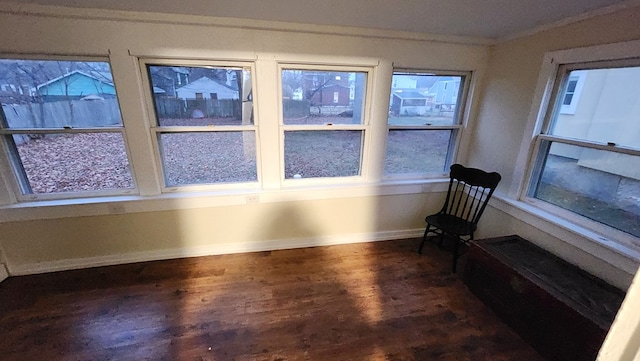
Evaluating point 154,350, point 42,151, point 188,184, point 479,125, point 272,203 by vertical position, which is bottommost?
point 154,350

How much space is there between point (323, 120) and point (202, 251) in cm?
171

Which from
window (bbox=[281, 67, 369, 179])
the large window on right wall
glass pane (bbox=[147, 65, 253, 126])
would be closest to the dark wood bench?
the large window on right wall

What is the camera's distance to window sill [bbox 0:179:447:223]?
2178mm

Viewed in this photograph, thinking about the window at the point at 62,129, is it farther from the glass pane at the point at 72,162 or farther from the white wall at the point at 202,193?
the white wall at the point at 202,193

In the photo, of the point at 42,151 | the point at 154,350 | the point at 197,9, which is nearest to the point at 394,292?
the point at 154,350

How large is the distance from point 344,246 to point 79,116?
2572 millimetres

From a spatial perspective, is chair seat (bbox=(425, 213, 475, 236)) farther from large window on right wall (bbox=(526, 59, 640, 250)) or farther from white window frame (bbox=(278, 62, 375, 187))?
white window frame (bbox=(278, 62, 375, 187))

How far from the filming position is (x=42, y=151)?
2.16 m

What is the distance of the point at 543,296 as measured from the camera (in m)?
1.68

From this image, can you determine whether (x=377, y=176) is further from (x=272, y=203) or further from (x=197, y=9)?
(x=197, y=9)

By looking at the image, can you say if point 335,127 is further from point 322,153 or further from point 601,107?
point 601,107

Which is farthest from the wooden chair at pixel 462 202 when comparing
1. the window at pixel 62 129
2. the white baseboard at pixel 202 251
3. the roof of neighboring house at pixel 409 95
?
the window at pixel 62 129

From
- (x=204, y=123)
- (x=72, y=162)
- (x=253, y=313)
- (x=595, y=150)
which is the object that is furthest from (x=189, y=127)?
(x=595, y=150)

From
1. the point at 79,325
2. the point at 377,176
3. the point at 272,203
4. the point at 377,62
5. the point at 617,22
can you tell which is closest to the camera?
the point at 617,22
